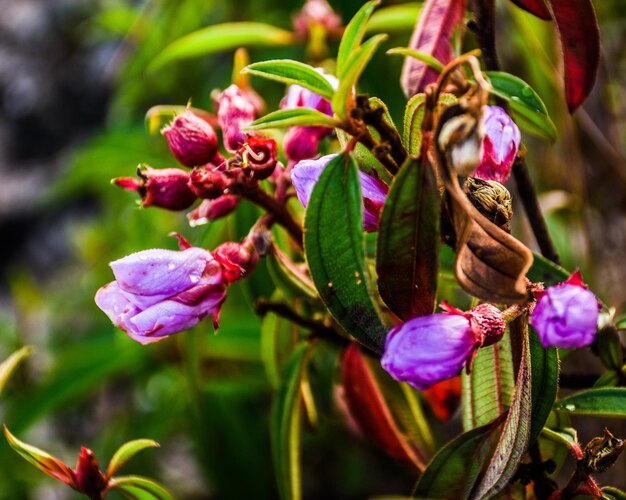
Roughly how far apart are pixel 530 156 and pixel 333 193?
0.88 metres

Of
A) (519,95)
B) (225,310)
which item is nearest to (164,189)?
(519,95)

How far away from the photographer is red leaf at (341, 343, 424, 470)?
669mm

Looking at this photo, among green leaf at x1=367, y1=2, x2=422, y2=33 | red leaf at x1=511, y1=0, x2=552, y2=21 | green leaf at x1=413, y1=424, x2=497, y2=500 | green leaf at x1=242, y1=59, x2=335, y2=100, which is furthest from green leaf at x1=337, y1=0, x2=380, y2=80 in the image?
green leaf at x1=367, y1=2, x2=422, y2=33

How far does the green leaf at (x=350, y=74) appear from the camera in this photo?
1.35 feet

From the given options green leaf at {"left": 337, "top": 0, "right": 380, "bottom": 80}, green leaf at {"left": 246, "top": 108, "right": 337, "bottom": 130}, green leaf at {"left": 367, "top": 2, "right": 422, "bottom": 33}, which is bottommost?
green leaf at {"left": 367, "top": 2, "right": 422, "bottom": 33}

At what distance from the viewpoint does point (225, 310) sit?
131cm

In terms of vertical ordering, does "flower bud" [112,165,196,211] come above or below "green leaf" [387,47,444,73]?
below

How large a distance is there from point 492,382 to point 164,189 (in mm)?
258

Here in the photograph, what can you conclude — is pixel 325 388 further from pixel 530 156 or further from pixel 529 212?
pixel 530 156

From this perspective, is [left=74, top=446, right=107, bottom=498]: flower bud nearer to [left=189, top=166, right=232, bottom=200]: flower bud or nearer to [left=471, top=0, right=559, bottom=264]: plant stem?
[left=189, top=166, right=232, bottom=200]: flower bud

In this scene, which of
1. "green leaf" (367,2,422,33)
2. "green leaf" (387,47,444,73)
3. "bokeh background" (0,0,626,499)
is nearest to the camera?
"green leaf" (387,47,444,73)

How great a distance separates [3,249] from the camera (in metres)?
2.55

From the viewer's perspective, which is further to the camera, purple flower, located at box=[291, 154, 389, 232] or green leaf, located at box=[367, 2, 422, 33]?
green leaf, located at box=[367, 2, 422, 33]

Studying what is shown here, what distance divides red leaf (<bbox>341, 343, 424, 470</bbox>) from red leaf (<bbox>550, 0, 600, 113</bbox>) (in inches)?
11.3
